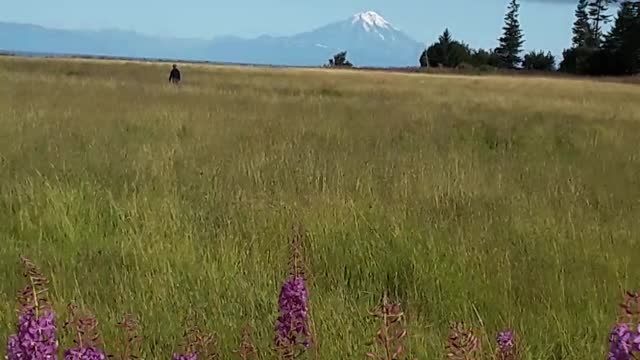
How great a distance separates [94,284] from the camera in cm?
423

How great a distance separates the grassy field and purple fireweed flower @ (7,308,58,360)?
151cm

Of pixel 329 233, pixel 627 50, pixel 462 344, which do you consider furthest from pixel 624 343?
pixel 627 50

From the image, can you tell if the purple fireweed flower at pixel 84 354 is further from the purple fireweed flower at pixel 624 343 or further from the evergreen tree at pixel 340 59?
the evergreen tree at pixel 340 59

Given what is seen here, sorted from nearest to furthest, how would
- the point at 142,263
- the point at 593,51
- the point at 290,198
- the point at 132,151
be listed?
the point at 142,263
the point at 290,198
the point at 132,151
the point at 593,51

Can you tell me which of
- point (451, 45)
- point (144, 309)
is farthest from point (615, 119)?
point (451, 45)

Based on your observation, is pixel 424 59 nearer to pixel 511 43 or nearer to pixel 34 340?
pixel 511 43

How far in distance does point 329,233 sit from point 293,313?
3.00m

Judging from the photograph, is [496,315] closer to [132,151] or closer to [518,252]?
[518,252]

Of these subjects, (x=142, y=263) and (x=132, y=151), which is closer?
(x=142, y=263)

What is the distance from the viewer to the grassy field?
375 cm

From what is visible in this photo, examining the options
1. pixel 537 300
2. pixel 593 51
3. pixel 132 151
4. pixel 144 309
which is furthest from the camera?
pixel 593 51

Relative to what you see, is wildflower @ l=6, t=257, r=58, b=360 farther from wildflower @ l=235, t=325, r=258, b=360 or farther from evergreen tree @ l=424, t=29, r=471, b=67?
evergreen tree @ l=424, t=29, r=471, b=67

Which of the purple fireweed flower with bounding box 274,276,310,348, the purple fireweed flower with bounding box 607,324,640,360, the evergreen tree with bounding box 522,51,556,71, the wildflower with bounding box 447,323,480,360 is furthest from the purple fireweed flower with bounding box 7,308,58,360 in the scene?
the evergreen tree with bounding box 522,51,556,71

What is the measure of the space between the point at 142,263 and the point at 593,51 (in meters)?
74.3
